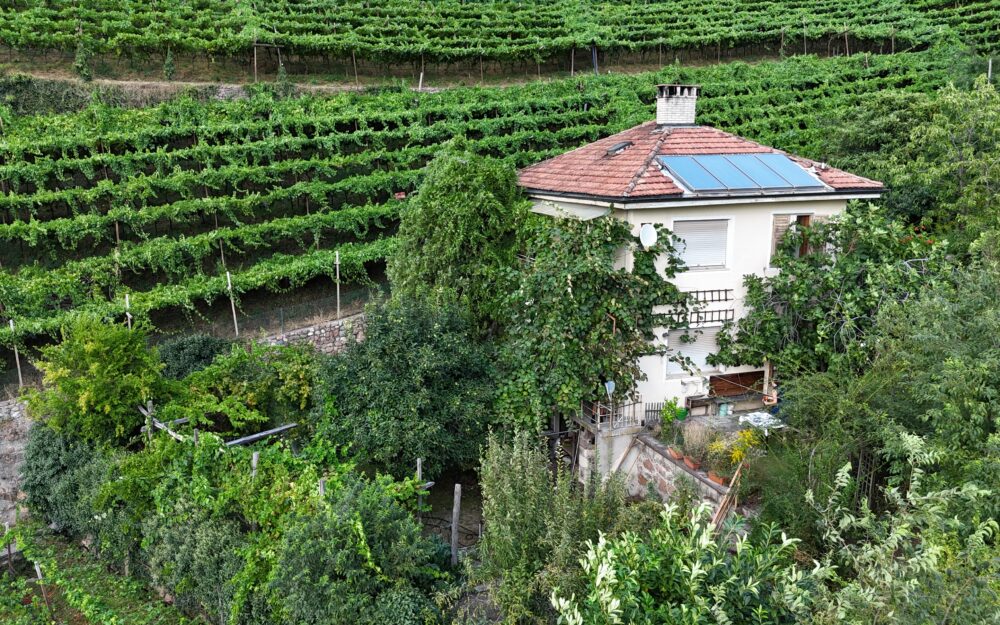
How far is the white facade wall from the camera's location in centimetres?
1289

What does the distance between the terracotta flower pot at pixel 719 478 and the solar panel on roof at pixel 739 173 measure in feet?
17.1

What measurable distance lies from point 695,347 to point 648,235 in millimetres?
2693

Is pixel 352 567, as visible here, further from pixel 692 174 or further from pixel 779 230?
pixel 779 230

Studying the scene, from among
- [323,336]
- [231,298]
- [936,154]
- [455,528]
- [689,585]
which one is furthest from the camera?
[323,336]

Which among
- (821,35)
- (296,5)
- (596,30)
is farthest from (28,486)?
(821,35)

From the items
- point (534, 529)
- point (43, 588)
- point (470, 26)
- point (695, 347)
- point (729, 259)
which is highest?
point (470, 26)

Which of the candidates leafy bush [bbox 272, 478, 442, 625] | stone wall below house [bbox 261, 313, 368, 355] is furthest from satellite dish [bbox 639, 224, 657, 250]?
stone wall below house [bbox 261, 313, 368, 355]

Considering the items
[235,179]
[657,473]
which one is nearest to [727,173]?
[657,473]

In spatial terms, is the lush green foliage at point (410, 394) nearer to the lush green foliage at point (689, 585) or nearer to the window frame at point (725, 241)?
the window frame at point (725, 241)

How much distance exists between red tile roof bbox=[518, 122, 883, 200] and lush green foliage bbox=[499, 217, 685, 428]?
906mm

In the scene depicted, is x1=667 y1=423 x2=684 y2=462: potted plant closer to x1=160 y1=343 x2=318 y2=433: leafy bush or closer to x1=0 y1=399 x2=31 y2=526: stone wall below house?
x1=160 y1=343 x2=318 y2=433: leafy bush

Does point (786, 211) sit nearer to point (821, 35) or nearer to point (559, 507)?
point (559, 507)

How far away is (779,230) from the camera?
13461mm

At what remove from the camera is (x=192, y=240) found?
64.5 ft
